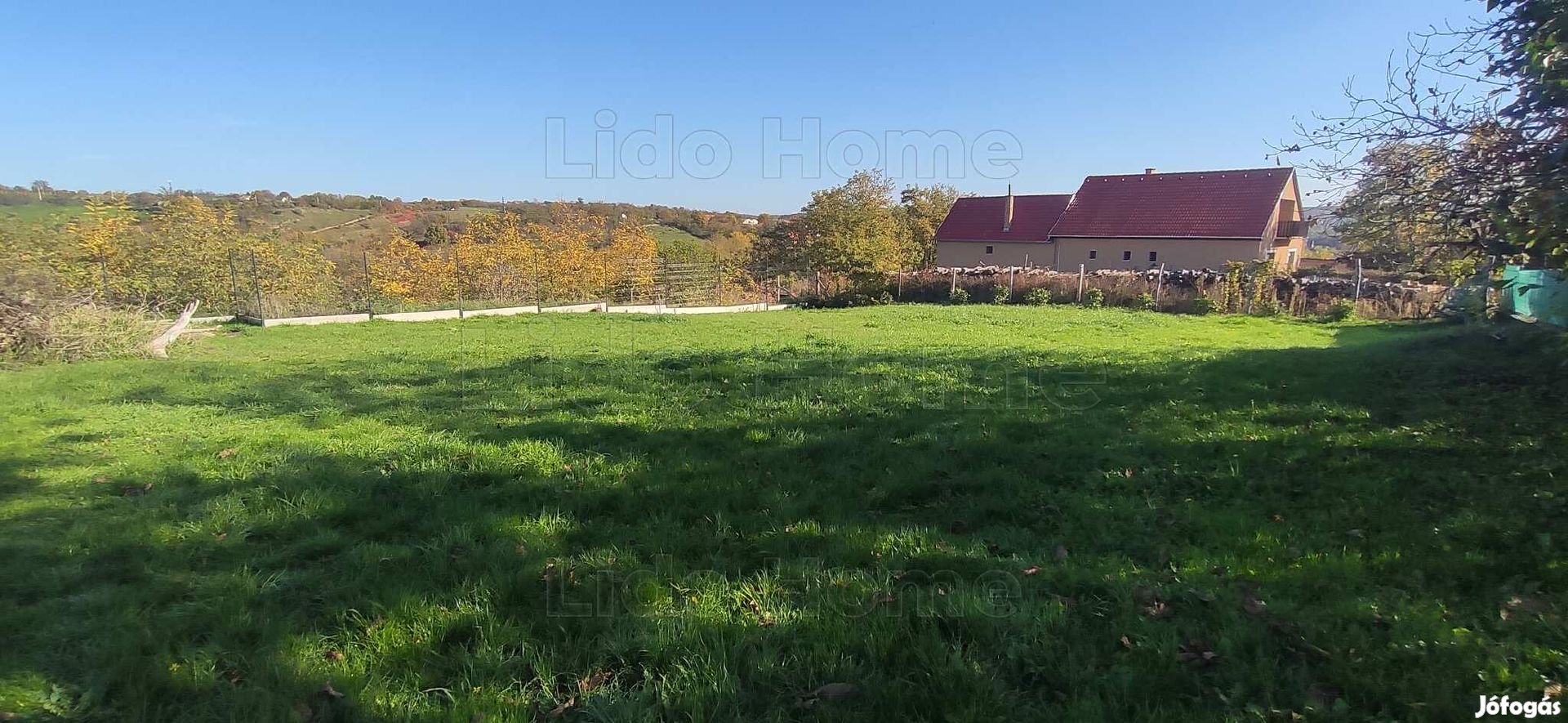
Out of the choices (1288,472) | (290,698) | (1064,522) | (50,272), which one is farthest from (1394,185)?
(50,272)

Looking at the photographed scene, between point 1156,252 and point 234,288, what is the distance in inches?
1465

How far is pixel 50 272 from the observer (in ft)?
37.0

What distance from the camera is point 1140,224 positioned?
35.4m

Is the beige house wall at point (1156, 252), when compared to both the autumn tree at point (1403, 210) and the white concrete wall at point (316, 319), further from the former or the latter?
the white concrete wall at point (316, 319)

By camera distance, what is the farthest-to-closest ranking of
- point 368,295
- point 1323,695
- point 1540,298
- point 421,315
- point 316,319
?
point 368,295
point 421,315
point 316,319
point 1540,298
point 1323,695

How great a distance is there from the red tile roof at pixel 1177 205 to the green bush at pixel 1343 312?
1600 centimetres

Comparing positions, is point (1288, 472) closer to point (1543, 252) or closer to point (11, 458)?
point (1543, 252)

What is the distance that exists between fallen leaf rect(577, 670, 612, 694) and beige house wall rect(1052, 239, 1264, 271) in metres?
36.5

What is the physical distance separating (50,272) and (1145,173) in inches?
1696

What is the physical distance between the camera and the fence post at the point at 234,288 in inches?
688

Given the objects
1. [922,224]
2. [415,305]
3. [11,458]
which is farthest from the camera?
[922,224]

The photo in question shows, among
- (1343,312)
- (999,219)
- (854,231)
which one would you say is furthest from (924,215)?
(1343,312)

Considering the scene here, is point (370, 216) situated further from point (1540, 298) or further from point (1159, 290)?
point (1540, 298)

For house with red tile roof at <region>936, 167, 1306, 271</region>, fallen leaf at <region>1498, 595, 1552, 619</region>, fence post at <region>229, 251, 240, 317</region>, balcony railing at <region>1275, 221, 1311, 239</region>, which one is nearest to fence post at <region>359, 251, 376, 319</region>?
fence post at <region>229, 251, 240, 317</region>
